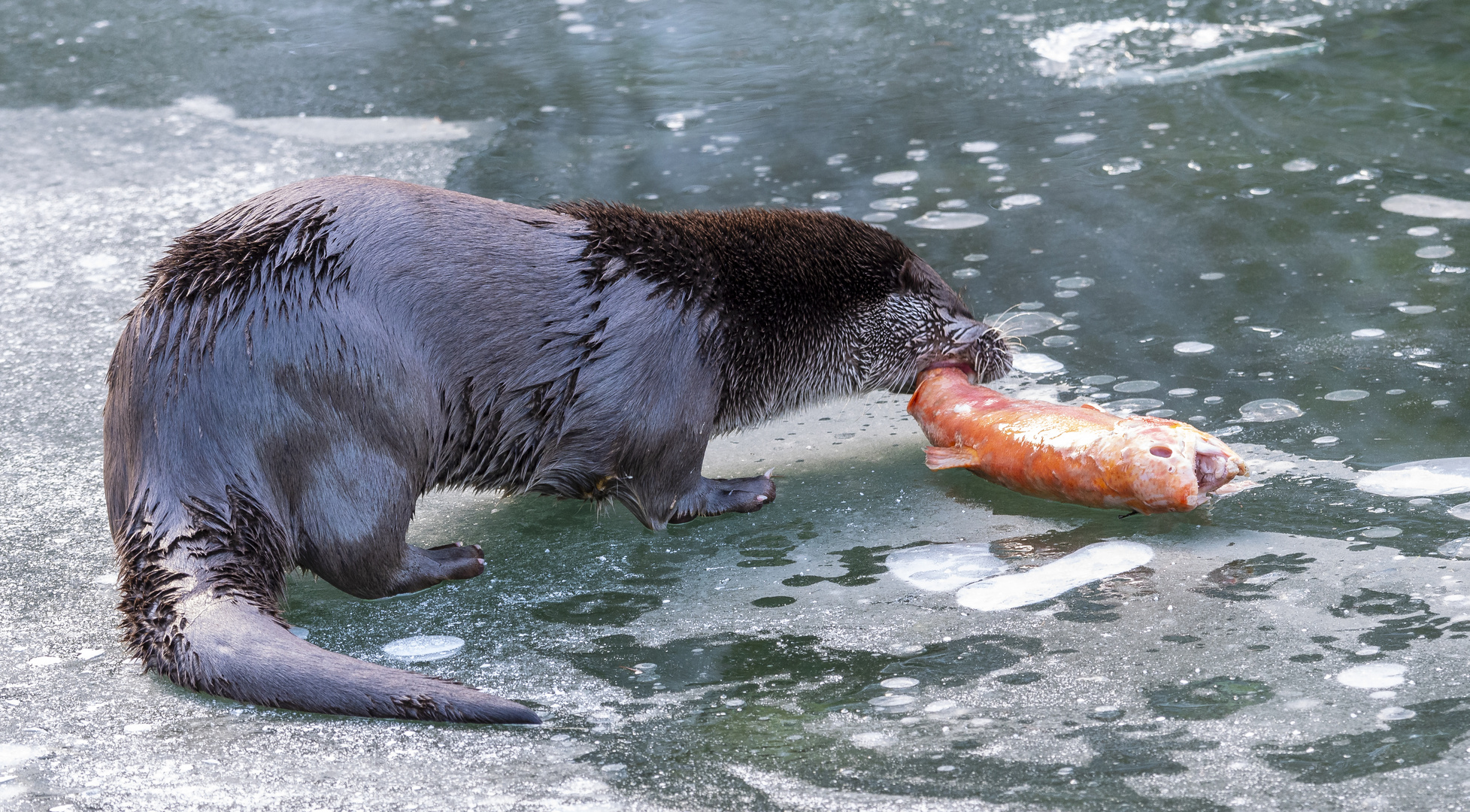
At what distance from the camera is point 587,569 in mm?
2693

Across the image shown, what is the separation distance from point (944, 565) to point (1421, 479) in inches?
35.6

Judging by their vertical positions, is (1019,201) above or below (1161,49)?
below

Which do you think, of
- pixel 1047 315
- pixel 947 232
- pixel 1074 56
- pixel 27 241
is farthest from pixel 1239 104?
pixel 27 241

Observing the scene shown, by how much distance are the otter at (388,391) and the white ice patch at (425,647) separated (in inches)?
5.3

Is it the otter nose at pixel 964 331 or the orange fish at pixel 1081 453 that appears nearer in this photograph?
the orange fish at pixel 1081 453

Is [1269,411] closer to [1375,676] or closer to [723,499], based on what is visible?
[1375,676]

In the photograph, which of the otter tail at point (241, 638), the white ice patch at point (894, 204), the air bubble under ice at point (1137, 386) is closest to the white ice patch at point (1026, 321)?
the air bubble under ice at point (1137, 386)

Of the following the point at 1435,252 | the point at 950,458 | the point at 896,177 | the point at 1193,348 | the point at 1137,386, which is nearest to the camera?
the point at 950,458

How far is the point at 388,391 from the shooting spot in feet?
7.83

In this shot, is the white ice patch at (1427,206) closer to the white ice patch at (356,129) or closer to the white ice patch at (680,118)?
the white ice patch at (680,118)

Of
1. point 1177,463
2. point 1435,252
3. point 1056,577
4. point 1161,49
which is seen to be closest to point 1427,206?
point 1435,252

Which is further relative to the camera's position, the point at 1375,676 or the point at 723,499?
the point at 723,499

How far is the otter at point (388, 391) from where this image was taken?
2232mm

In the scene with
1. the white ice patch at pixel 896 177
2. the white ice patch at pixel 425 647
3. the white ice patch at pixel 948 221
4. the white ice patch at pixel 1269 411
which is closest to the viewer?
the white ice patch at pixel 425 647
